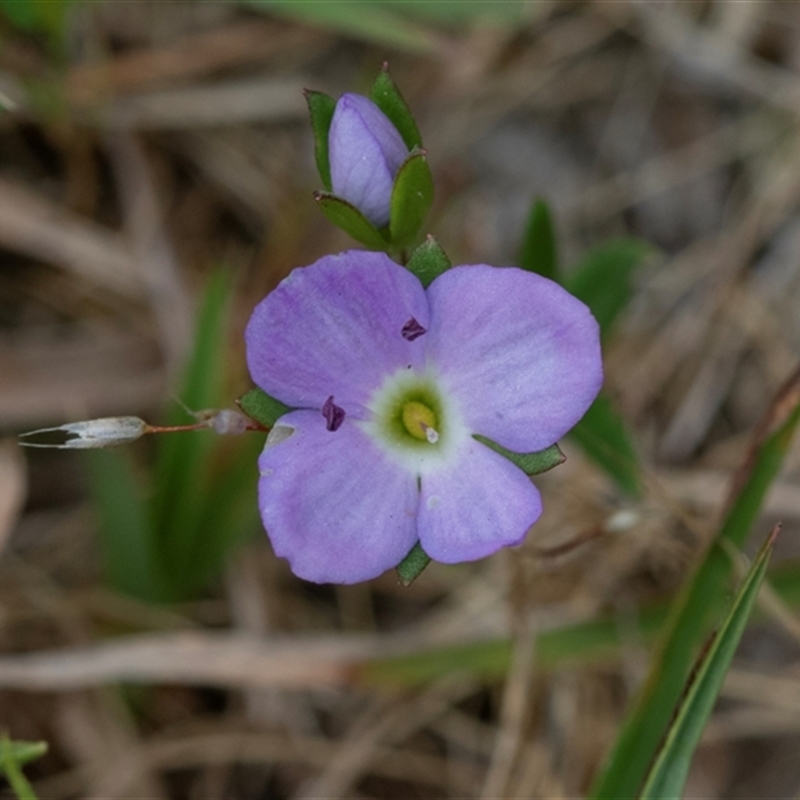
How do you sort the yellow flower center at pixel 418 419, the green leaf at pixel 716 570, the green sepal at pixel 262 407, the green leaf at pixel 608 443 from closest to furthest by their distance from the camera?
the green sepal at pixel 262 407
the yellow flower center at pixel 418 419
the green leaf at pixel 716 570
the green leaf at pixel 608 443

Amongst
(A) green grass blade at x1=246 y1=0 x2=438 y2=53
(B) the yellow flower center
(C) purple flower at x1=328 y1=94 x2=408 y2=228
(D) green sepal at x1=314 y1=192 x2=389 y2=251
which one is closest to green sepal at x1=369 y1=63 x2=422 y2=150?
(C) purple flower at x1=328 y1=94 x2=408 y2=228

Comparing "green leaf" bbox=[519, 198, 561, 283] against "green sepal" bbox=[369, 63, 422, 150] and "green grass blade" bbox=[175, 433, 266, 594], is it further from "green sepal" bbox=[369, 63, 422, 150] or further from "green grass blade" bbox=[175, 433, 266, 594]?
"green grass blade" bbox=[175, 433, 266, 594]

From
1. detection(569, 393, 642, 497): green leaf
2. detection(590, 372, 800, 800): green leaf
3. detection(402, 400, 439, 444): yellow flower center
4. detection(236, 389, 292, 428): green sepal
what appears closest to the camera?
detection(236, 389, 292, 428): green sepal

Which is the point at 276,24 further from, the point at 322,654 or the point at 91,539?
the point at 322,654

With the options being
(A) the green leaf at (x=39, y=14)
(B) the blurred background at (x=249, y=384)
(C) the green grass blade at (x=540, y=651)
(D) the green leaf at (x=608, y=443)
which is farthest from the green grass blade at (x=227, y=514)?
(A) the green leaf at (x=39, y=14)

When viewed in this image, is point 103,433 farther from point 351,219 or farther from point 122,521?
point 122,521

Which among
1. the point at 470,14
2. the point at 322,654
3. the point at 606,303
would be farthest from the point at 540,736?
the point at 470,14

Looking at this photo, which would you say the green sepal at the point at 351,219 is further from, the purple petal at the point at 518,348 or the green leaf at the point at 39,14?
the green leaf at the point at 39,14
